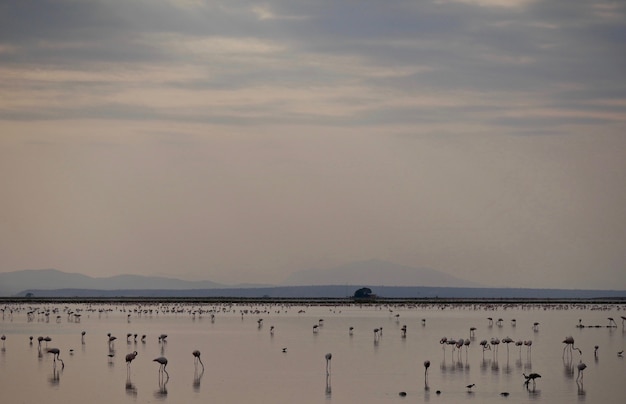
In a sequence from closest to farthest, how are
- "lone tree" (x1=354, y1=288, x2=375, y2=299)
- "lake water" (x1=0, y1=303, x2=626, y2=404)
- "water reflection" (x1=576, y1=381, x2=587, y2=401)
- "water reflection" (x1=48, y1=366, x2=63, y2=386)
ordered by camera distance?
"lake water" (x1=0, y1=303, x2=626, y2=404), "water reflection" (x1=576, y1=381, x2=587, y2=401), "water reflection" (x1=48, y1=366, x2=63, y2=386), "lone tree" (x1=354, y1=288, x2=375, y2=299)

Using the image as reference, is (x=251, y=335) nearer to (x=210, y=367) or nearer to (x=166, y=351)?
(x=166, y=351)

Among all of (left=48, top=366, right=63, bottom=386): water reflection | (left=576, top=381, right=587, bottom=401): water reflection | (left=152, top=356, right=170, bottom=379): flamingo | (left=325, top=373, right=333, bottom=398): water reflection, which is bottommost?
(left=576, top=381, right=587, bottom=401): water reflection

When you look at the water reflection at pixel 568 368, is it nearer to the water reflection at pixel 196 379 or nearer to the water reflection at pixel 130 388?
the water reflection at pixel 196 379

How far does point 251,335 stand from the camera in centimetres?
7231

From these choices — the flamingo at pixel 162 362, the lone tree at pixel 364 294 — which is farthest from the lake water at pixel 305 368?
the lone tree at pixel 364 294

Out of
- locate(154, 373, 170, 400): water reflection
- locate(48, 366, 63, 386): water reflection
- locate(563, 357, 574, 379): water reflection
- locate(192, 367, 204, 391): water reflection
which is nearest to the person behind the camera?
locate(154, 373, 170, 400): water reflection

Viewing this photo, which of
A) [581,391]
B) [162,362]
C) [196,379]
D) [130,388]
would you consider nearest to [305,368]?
[196,379]

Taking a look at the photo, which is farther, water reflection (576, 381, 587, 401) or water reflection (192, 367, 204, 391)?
water reflection (192, 367, 204, 391)

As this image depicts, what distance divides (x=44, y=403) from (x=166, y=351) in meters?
20.8

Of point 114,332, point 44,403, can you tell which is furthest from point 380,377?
point 114,332

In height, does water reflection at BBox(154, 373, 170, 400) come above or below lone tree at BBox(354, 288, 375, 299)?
below

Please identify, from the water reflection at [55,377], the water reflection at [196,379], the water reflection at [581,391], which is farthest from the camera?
the water reflection at [55,377]

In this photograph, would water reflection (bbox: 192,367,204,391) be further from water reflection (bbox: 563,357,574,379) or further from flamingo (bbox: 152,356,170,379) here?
water reflection (bbox: 563,357,574,379)

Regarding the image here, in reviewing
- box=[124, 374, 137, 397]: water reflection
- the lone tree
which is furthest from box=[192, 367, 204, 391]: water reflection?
the lone tree
